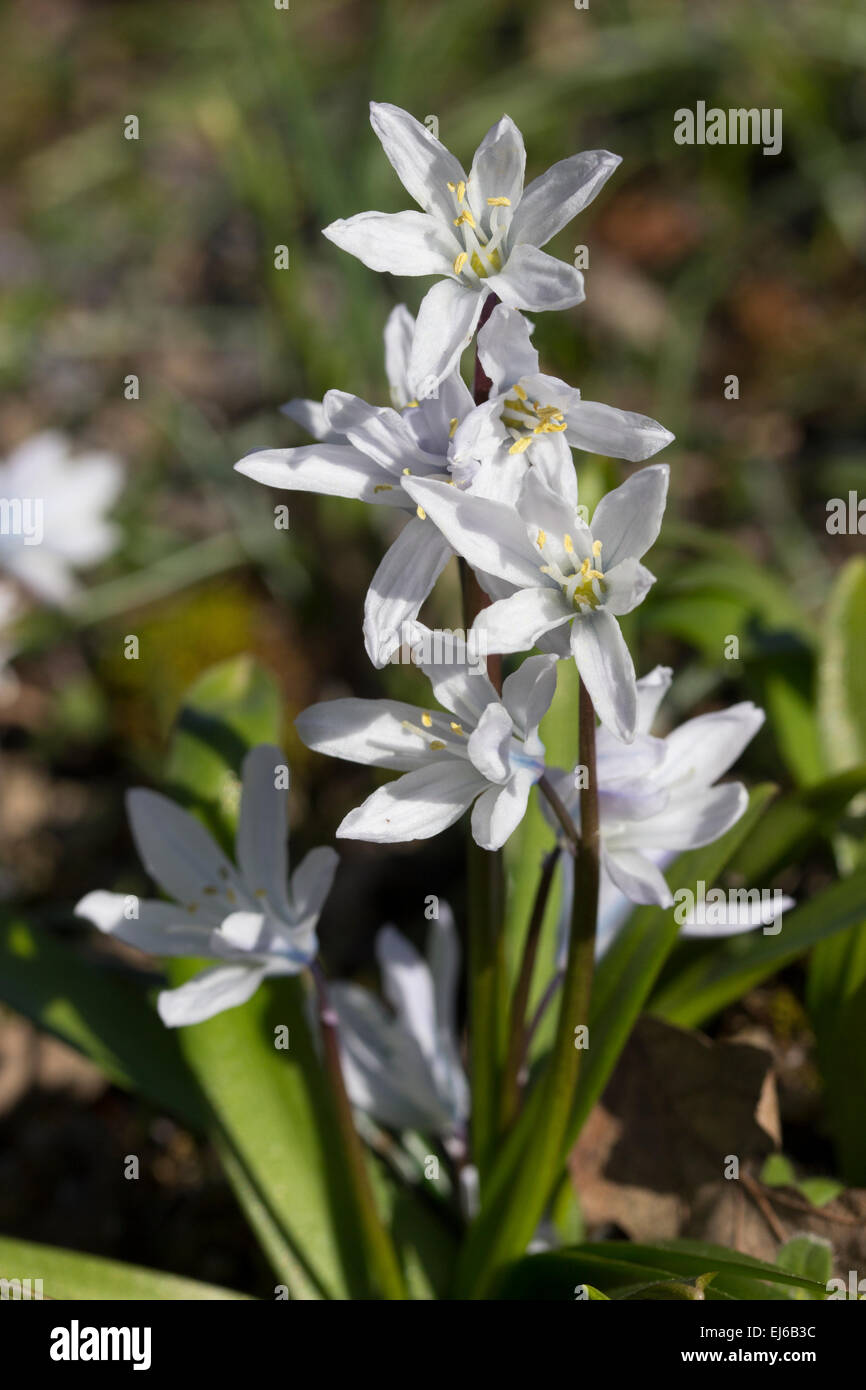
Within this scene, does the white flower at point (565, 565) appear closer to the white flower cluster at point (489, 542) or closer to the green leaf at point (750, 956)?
the white flower cluster at point (489, 542)

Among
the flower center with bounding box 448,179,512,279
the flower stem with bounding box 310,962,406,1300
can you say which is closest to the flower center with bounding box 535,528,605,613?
the flower center with bounding box 448,179,512,279

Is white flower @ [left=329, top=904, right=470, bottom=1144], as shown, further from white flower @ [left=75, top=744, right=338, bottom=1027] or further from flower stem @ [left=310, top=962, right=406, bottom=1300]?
white flower @ [left=75, top=744, right=338, bottom=1027]

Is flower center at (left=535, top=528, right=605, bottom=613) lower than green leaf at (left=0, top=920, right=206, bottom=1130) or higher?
higher

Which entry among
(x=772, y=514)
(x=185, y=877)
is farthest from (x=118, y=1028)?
(x=772, y=514)

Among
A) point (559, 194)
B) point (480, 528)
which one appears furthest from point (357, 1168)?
point (559, 194)

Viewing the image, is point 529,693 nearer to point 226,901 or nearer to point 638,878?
point 638,878
